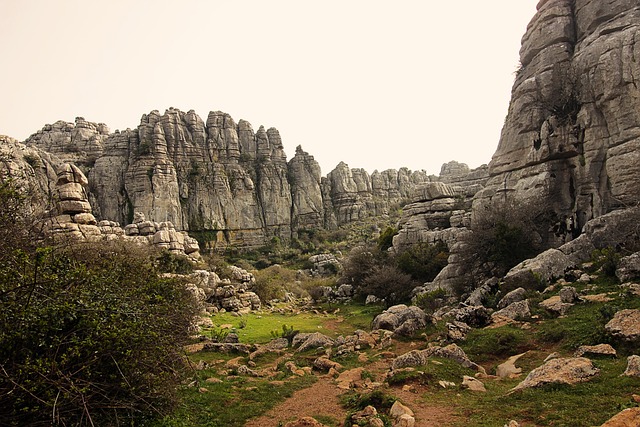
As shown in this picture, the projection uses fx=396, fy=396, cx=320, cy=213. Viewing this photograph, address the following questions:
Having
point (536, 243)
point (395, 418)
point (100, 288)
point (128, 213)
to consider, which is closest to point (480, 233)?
point (536, 243)

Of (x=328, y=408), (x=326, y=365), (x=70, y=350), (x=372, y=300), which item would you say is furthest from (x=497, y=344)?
(x=372, y=300)

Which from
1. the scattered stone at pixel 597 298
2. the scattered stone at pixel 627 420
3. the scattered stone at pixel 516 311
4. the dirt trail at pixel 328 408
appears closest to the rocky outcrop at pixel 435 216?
the scattered stone at pixel 516 311

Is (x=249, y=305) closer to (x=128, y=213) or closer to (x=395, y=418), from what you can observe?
(x=395, y=418)

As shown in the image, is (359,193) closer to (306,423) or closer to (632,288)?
(632,288)

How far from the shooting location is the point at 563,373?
819cm

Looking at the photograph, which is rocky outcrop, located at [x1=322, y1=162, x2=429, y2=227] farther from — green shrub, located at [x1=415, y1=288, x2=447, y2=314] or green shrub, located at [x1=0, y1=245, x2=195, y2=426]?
green shrub, located at [x1=0, y1=245, x2=195, y2=426]

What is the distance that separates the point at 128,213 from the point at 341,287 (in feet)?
141

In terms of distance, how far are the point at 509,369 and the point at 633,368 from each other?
3006 mm

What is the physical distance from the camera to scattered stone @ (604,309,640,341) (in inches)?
369

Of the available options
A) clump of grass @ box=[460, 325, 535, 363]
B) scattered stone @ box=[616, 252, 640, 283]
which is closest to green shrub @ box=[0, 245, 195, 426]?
clump of grass @ box=[460, 325, 535, 363]

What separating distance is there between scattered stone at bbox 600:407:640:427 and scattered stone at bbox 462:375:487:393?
3968 millimetres

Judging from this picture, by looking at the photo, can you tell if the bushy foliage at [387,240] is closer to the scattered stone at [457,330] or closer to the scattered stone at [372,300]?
the scattered stone at [372,300]

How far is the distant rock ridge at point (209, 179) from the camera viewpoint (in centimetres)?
6272

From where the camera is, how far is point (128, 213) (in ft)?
205
